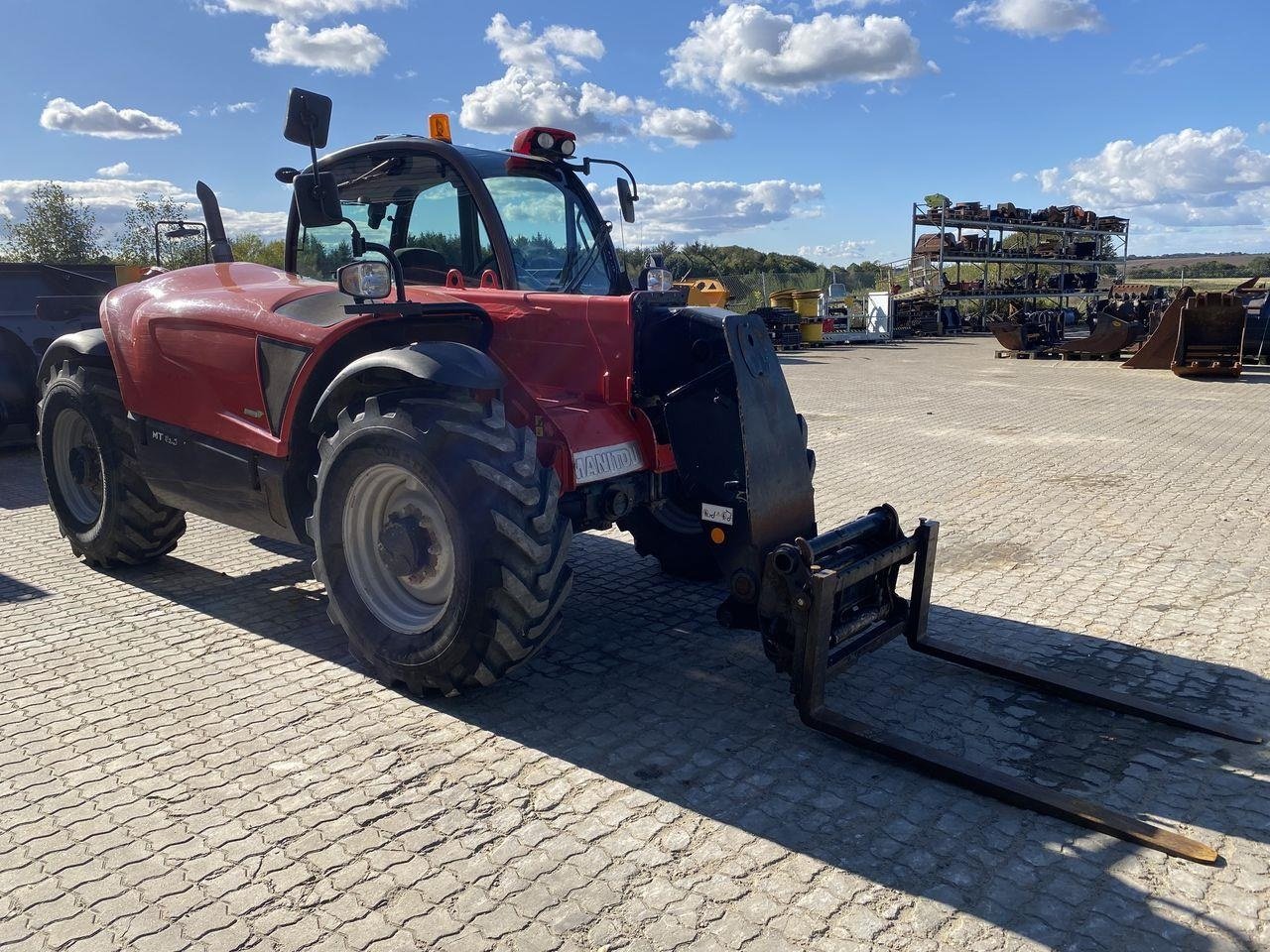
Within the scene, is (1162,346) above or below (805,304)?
below

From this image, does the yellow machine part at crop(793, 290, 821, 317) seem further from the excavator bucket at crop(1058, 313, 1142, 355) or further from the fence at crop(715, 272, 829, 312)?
the excavator bucket at crop(1058, 313, 1142, 355)

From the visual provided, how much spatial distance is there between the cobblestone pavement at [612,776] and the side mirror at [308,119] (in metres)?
2.43

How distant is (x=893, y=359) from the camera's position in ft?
74.9

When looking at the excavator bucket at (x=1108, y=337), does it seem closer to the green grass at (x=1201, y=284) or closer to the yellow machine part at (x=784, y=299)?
the yellow machine part at (x=784, y=299)

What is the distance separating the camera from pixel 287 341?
4.46m

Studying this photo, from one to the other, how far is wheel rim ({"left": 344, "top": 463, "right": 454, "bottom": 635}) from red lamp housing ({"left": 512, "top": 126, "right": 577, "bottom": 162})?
208 centimetres

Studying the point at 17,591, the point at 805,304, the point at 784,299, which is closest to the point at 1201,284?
the point at 805,304

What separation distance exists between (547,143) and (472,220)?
0.75 m

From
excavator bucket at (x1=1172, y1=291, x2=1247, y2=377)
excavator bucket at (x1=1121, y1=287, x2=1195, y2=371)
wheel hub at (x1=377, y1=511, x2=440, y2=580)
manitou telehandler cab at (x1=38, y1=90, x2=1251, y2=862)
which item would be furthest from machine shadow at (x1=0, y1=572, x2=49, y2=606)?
excavator bucket at (x1=1121, y1=287, x2=1195, y2=371)

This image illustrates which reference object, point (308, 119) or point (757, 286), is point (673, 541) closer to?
point (308, 119)

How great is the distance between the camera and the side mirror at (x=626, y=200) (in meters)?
5.31

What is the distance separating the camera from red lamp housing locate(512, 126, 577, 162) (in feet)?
16.4

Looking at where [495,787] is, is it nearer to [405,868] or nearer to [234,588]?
[405,868]

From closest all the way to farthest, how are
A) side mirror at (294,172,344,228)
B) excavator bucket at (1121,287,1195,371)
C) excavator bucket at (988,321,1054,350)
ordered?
side mirror at (294,172,344,228)
excavator bucket at (1121,287,1195,371)
excavator bucket at (988,321,1054,350)
